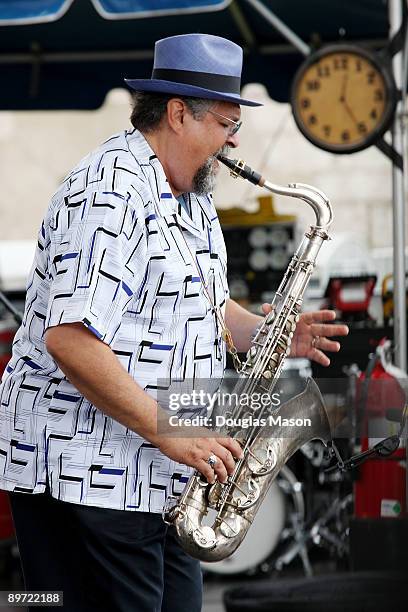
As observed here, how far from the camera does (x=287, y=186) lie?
2711 mm

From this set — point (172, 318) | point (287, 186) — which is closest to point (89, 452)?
point (172, 318)

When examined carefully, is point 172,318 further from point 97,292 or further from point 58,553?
point 58,553

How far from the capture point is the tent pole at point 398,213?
4.26m

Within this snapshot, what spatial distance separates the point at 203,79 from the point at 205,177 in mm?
211

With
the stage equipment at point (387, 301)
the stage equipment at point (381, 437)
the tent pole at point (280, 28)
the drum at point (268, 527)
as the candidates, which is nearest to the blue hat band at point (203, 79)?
the stage equipment at point (381, 437)

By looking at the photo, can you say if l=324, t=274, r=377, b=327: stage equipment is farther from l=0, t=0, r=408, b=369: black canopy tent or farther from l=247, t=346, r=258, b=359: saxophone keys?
l=247, t=346, r=258, b=359: saxophone keys

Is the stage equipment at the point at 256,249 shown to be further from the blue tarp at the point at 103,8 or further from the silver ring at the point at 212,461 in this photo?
the silver ring at the point at 212,461

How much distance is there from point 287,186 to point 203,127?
0.46 m

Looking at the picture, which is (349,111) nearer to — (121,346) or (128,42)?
(128,42)

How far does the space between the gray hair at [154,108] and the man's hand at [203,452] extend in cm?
68

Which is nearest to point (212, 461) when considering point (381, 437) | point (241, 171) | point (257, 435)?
point (257, 435)

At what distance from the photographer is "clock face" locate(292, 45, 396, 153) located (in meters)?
4.59

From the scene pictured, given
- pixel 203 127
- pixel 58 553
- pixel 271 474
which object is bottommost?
pixel 58 553

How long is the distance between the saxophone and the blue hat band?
178 mm
